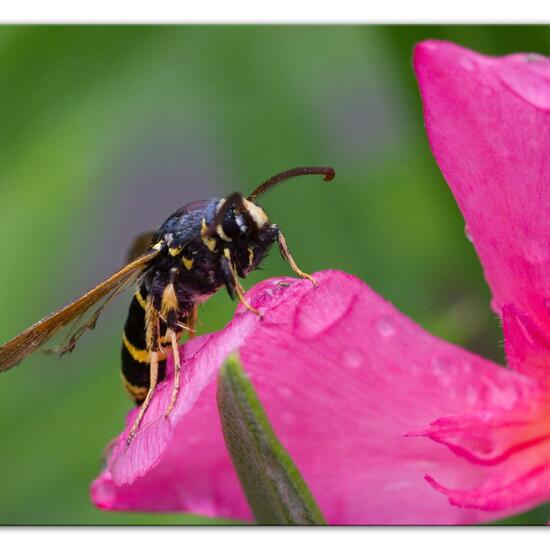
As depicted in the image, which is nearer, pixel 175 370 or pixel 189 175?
pixel 175 370

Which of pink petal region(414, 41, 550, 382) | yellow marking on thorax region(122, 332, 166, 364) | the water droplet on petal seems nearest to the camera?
pink petal region(414, 41, 550, 382)

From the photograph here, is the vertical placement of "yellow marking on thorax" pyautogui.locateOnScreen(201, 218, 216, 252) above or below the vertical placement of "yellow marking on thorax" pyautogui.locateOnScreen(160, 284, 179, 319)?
above

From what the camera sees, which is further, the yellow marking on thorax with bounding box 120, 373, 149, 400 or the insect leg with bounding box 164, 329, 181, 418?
the yellow marking on thorax with bounding box 120, 373, 149, 400

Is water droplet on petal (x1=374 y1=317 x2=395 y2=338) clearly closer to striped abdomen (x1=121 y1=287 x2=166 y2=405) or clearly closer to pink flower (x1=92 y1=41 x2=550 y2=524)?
pink flower (x1=92 y1=41 x2=550 y2=524)

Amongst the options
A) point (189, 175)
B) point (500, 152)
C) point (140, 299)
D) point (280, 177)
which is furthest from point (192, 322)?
point (189, 175)

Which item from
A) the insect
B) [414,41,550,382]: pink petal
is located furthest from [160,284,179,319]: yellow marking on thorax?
[414,41,550,382]: pink petal

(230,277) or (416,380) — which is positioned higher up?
(230,277)

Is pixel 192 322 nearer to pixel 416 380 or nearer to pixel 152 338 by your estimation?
pixel 152 338
